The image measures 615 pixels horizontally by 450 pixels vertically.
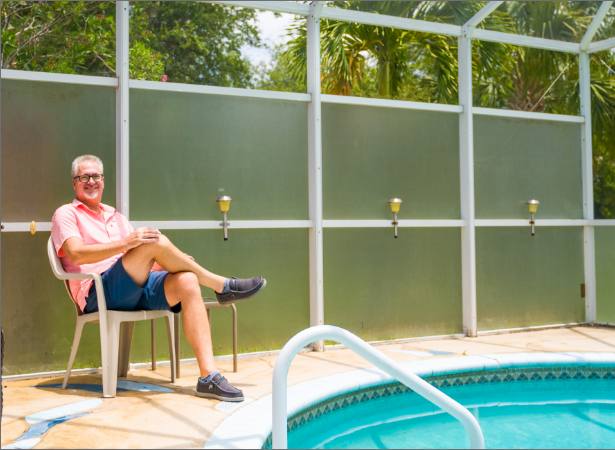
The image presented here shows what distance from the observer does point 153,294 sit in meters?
2.84

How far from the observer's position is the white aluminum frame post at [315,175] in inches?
165

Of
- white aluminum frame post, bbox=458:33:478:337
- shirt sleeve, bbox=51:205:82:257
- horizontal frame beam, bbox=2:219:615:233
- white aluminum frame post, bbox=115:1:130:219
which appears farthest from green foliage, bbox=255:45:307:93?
shirt sleeve, bbox=51:205:82:257

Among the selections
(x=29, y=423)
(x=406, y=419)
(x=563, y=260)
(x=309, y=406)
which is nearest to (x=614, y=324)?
(x=563, y=260)

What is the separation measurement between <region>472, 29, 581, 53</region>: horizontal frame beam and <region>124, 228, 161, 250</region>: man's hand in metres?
3.46

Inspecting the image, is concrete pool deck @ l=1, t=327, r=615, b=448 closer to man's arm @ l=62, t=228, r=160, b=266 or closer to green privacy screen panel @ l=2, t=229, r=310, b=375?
Answer: green privacy screen panel @ l=2, t=229, r=310, b=375

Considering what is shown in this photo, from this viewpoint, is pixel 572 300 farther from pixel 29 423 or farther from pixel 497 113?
pixel 29 423

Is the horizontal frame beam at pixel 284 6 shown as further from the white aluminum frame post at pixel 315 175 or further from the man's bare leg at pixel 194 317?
the man's bare leg at pixel 194 317

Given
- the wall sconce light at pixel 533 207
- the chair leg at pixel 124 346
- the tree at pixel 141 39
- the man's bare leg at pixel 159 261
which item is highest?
the tree at pixel 141 39

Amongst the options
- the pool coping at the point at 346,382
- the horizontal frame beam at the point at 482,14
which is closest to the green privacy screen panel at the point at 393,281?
the pool coping at the point at 346,382

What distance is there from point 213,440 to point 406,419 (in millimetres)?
1371

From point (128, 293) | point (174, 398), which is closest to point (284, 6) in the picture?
point (128, 293)

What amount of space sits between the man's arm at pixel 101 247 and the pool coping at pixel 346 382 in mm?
923

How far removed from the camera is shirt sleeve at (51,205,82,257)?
2824mm

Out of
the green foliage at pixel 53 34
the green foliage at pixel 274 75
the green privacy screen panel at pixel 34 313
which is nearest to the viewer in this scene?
the green privacy screen panel at pixel 34 313
